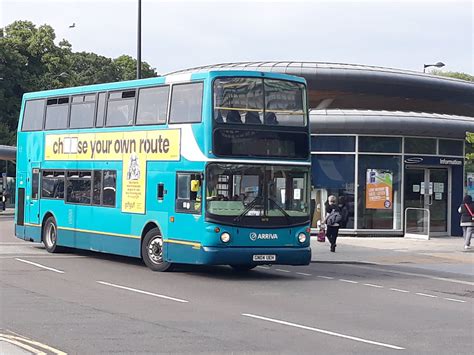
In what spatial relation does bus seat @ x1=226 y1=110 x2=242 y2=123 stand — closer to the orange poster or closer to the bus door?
the bus door

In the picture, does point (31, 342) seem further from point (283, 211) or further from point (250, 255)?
point (283, 211)

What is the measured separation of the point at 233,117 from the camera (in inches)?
671

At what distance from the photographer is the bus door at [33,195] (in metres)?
23.1

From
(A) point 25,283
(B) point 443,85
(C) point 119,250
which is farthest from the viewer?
(B) point 443,85

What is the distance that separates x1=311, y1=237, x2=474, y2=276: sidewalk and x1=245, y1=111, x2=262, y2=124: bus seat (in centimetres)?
657

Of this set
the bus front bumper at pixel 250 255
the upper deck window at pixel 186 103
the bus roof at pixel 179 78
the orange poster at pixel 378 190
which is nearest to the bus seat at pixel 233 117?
the upper deck window at pixel 186 103

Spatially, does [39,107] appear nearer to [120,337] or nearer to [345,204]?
[345,204]

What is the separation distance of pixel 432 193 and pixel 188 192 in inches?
647

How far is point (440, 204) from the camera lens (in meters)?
31.8

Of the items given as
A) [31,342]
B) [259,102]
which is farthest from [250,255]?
[31,342]

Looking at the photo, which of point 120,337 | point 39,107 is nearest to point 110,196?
point 39,107

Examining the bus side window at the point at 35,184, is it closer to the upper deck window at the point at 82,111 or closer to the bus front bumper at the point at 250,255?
the upper deck window at the point at 82,111

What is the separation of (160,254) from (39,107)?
7005 mm

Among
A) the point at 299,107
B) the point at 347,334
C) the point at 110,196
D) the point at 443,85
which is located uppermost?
the point at 443,85
